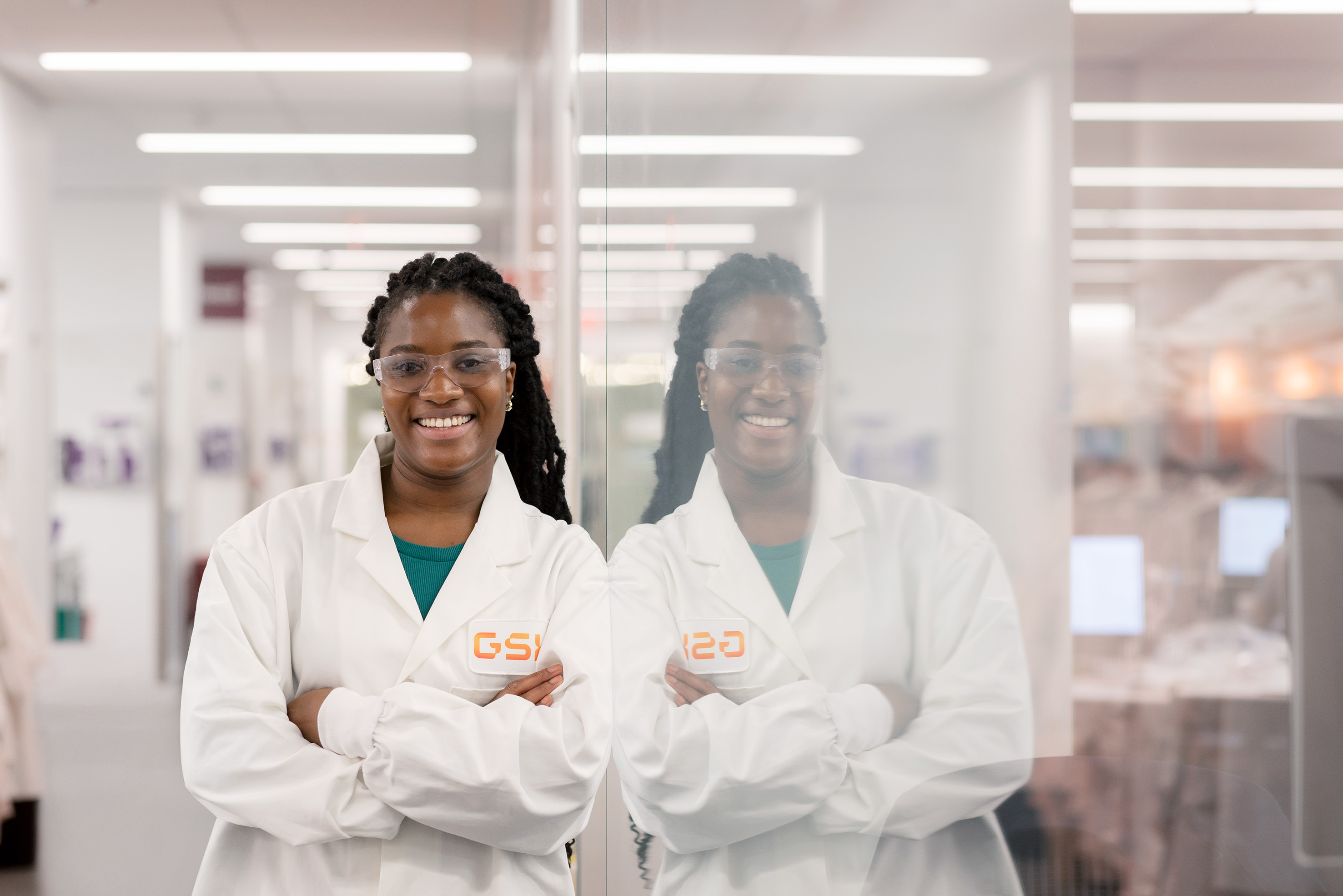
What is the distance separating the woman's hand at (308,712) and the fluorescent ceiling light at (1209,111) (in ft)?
3.85

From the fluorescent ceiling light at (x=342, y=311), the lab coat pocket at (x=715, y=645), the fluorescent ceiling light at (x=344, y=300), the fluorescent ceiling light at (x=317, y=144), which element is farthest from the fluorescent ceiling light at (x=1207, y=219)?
the fluorescent ceiling light at (x=342, y=311)

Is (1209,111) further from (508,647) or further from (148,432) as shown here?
(148,432)

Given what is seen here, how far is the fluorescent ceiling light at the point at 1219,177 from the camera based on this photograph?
56cm

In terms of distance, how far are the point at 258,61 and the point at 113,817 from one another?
322 centimetres

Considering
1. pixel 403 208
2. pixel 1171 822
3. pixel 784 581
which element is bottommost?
pixel 1171 822

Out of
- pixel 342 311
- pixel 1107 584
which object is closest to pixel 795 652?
pixel 1107 584

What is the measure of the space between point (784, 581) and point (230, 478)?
8.06 meters

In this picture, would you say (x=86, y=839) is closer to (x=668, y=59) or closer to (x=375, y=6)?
(x=375, y=6)

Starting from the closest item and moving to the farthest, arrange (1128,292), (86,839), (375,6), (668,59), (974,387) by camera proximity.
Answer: (1128,292), (974,387), (668,59), (86,839), (375,6)

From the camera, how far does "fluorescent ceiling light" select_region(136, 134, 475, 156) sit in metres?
5.55

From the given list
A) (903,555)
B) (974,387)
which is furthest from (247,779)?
(974,387)

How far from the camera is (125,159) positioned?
20.2 feet

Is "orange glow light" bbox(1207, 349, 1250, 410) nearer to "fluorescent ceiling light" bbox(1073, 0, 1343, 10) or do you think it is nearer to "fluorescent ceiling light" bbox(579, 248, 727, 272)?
"fluorescent ceiling light" bbox(1073, 0, 1343, 10)

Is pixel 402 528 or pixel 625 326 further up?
pixel 625 326
